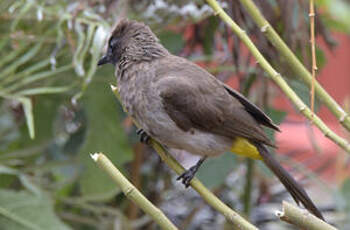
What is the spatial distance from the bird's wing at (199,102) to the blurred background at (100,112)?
14 centimetres

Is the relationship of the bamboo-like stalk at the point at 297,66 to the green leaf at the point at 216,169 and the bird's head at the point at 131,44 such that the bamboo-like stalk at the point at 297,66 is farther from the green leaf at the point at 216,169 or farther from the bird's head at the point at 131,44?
the green leaf at the point at 216,169

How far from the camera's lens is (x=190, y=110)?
166 cm

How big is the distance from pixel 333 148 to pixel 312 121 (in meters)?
3.15

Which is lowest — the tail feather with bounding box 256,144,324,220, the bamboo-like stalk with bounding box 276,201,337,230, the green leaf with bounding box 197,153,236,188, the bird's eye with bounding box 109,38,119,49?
the green leaf with bounding box 197,153,236,188

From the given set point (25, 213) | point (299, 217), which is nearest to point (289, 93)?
point (299, 217)

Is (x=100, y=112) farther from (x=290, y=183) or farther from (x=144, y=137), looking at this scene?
(x=290, y=183)

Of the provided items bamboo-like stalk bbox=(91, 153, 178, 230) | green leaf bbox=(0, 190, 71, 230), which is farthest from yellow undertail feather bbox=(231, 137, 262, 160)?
bamboo-like stalk bbox=(91, 153, 178, 230)

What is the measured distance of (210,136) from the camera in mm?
1713

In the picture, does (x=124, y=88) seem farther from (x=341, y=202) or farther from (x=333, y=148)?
(x=333, y=148)

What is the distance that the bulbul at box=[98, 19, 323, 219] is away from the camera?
1.64 m

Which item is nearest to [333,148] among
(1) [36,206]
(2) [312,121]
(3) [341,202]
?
(3) [341,202]

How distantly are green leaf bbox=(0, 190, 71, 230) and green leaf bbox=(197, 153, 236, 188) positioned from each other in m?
0.39

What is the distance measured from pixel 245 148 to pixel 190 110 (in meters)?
0.16

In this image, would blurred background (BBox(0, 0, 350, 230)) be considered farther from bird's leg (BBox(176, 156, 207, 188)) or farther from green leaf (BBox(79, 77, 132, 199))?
bird's leg (BBox(176, 156, 207, 188))
